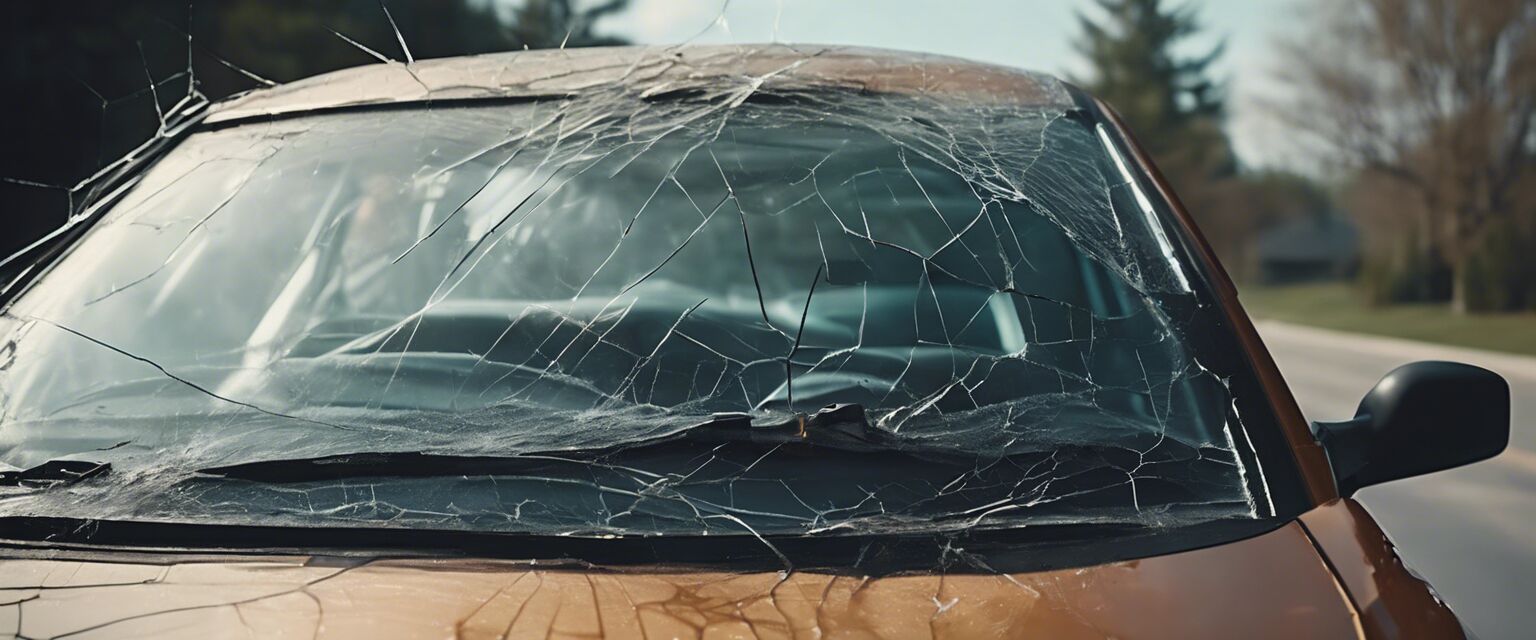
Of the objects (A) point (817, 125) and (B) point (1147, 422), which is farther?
(A) point (817, 125)

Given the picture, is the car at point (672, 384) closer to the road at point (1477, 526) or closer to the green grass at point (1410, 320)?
the road at point (1477, 526)

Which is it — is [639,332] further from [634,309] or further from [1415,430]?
[1415,430]

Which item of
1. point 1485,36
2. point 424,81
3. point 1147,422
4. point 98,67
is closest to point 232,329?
point 424,81

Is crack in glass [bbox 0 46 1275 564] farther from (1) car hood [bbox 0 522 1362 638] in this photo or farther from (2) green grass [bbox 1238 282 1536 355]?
(2) green grass [bbox 1238 282 1536 355]

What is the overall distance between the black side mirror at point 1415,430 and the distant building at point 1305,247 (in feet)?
273

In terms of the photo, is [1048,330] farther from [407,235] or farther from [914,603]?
[407,235]

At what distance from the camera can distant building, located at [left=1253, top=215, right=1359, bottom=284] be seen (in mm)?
81250

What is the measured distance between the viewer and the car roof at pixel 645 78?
2.15 meters

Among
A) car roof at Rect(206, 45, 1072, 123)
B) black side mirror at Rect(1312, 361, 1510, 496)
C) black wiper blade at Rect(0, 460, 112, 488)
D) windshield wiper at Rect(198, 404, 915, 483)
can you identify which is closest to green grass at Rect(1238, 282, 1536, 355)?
car roof at Rect(206, 45, 1072, 123)

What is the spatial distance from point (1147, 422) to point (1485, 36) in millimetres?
39623

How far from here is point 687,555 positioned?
1388 millimetres

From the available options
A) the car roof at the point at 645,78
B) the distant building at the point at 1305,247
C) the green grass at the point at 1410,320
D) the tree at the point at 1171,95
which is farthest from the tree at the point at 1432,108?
the distant building at the point at 1305,247

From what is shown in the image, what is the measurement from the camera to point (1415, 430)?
5.40 feet

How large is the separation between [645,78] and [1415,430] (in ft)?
4.37
